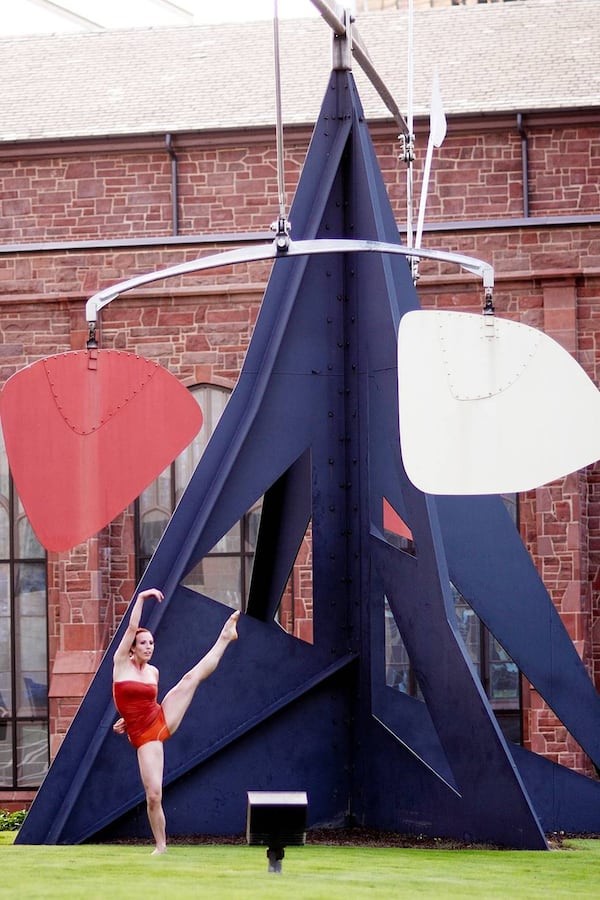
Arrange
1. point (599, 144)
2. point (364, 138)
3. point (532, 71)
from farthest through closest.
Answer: point (532, 71)
point (599, 144)
point (364, 138)

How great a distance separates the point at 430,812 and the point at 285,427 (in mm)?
2791

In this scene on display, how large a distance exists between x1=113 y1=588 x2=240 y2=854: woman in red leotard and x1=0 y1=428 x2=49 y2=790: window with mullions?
38.9 feet

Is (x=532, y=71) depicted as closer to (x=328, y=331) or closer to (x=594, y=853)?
(x=328, y=331)

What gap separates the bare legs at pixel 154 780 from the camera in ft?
30.9

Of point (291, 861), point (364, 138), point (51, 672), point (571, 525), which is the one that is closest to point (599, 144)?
point (571, 525)

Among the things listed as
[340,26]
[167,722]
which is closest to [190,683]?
[167,722]

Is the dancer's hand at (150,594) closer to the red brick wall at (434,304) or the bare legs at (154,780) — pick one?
the bare legs at (154,780)

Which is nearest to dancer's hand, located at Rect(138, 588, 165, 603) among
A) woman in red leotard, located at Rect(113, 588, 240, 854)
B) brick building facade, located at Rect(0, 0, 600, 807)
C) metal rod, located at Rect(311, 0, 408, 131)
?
woman in red leotard, located at Rect(113, 588, 240, 854)

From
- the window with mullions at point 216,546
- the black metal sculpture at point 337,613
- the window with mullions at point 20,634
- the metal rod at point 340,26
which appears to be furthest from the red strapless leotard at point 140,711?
the window with mullions at point 20,634

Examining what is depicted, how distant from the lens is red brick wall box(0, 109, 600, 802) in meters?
19.9

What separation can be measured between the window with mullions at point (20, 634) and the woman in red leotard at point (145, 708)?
Answer: 1187 cm

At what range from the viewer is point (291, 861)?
28.9 feet

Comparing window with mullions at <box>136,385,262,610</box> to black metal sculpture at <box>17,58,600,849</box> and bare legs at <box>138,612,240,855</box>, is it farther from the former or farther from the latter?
bare legs at <box>138,612,240,855</box>

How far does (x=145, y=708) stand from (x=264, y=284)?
11.6m
